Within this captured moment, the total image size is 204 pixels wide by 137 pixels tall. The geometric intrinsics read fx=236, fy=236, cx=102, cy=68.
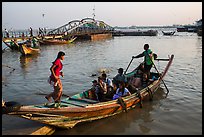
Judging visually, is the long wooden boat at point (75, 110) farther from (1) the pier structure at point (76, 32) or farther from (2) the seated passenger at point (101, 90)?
(1) the pier structure at point (76, 32)

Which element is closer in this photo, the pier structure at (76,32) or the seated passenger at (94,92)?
the seated passenger at (94,92)

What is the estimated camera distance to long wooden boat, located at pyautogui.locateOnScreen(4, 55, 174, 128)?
5633 millimetres

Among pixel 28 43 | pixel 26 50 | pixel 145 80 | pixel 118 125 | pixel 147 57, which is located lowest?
pixel 118 125

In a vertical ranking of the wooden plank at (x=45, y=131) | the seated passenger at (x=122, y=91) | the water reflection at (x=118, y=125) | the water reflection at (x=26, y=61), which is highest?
the seated passenger at (x=122, y=91)

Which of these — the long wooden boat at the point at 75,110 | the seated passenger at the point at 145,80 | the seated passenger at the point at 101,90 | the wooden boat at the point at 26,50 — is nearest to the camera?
the long wooden boat at the point at 75,110

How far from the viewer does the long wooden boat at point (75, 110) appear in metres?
5.63

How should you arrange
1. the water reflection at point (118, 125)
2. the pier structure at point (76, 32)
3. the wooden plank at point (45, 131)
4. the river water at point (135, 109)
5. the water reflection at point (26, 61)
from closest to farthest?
the wooden plank at point (45, 131) < the water reflection at point (118, 125) < the river water at point (135, 109) < the water reflection at point (26, 61) < the pier structure at point (76, 32)

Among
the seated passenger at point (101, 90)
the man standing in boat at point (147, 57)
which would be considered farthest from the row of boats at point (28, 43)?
the seated passenger at point (101, 90)

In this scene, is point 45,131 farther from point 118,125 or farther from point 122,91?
point 122,91

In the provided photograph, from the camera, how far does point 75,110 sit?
620 centimetres

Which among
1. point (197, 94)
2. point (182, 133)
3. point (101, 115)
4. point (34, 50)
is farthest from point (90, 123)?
point (34, 50)

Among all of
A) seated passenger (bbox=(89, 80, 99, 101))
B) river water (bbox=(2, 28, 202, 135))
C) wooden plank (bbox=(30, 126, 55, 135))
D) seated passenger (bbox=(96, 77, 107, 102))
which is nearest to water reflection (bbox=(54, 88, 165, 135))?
river water (bbox=(2, 28, 202, 135))

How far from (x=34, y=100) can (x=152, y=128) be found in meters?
4.99

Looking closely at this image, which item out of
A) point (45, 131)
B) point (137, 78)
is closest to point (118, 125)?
point (45, 131)
